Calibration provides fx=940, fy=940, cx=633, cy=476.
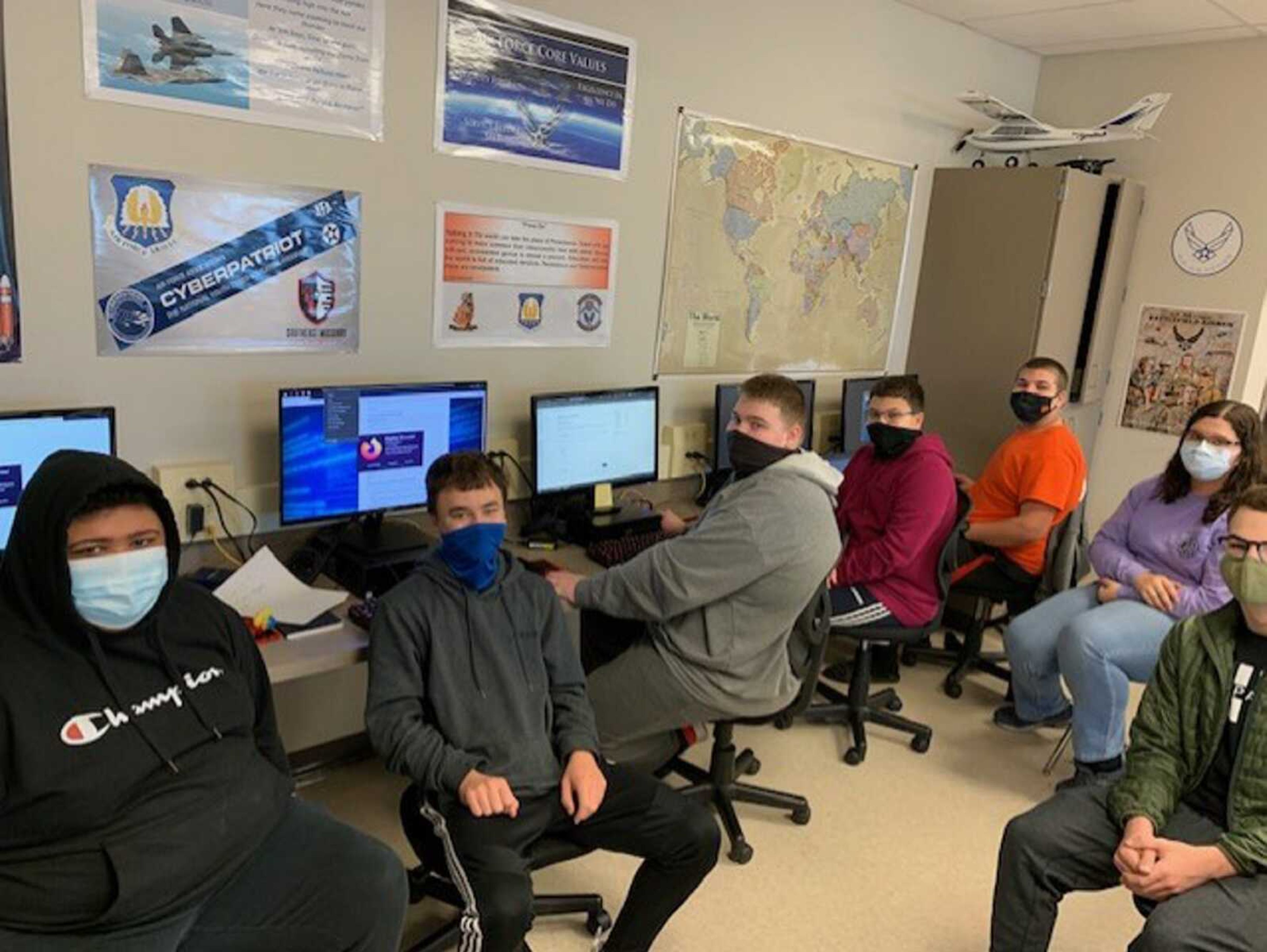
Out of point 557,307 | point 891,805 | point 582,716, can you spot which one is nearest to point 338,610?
point 582,716

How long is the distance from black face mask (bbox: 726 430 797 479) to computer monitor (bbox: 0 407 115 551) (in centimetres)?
137

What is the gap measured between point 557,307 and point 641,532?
747 millimetres

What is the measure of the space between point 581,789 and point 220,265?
1471mm

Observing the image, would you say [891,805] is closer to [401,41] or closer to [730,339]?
[730,339]

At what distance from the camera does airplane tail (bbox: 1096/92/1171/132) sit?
390cm

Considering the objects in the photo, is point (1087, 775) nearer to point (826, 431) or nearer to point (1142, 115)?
point (826, 431)

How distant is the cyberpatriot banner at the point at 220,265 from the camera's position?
6.81ft

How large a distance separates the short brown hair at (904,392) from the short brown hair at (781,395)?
2.22ft

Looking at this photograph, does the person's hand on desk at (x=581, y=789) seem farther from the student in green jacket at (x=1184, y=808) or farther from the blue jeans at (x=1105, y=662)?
the blue jeans at (x=1105, y=662)

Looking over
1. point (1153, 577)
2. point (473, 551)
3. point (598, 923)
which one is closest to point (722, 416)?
point (1153, 577)

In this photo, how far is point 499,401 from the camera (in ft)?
9.35

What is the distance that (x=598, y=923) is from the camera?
83.8 inches

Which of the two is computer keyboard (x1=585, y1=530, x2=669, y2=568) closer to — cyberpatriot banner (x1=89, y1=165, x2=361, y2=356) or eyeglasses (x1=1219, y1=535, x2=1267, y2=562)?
cyberpatriot banner (x1=89, y1=165, x2=361, y2=356)

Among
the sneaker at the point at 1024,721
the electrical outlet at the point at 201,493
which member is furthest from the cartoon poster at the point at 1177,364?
the electrical outlet at the point at 201,493
